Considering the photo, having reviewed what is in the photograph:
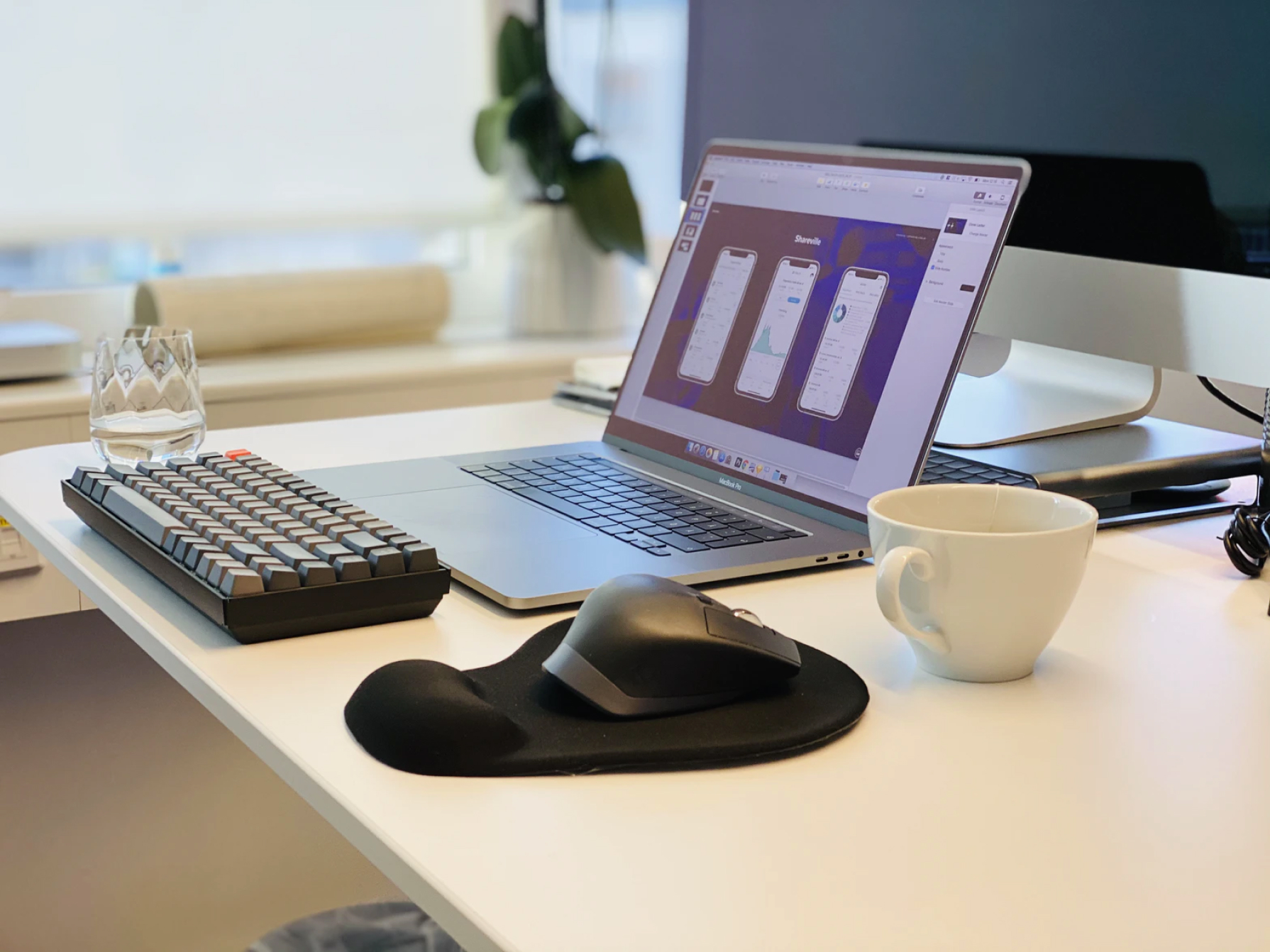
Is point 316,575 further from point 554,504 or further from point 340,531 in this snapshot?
point 554,504

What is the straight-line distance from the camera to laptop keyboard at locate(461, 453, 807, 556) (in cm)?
82

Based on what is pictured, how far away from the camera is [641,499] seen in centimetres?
90

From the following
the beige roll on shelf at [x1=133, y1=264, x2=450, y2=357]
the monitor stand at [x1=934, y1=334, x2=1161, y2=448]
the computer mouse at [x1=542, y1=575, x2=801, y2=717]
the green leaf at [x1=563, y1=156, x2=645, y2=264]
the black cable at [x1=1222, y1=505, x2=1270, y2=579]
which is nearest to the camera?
the computer mouse at [x1=542, y1=575, x2=801, y2=717]

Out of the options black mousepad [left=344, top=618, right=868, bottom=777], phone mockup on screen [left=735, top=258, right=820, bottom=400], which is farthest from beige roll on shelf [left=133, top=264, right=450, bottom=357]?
black mousepad [left=344, top=618, right=868, bottom=777]

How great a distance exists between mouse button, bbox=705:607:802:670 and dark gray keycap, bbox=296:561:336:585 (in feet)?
0.67

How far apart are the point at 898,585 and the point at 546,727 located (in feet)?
0.58

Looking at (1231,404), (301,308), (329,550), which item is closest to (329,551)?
(329,550)

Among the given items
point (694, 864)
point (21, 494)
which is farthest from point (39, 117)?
point (694, 864)

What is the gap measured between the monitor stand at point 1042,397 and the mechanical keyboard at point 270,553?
0.49 meters

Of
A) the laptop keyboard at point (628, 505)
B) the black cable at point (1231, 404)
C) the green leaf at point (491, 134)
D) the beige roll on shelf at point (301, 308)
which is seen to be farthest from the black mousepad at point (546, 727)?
the green leaf at point (491, 134)

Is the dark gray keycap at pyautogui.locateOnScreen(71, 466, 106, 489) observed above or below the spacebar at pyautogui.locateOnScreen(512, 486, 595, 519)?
above

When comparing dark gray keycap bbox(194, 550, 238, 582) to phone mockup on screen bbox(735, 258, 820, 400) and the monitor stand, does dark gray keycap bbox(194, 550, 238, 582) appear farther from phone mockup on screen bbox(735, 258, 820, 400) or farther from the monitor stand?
the monitor stand

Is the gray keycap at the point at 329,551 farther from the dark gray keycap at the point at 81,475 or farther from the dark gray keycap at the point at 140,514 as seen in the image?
the dark gray keycap at the point at 81,475

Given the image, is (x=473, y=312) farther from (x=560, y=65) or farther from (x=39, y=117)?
(x=39, y=117)
